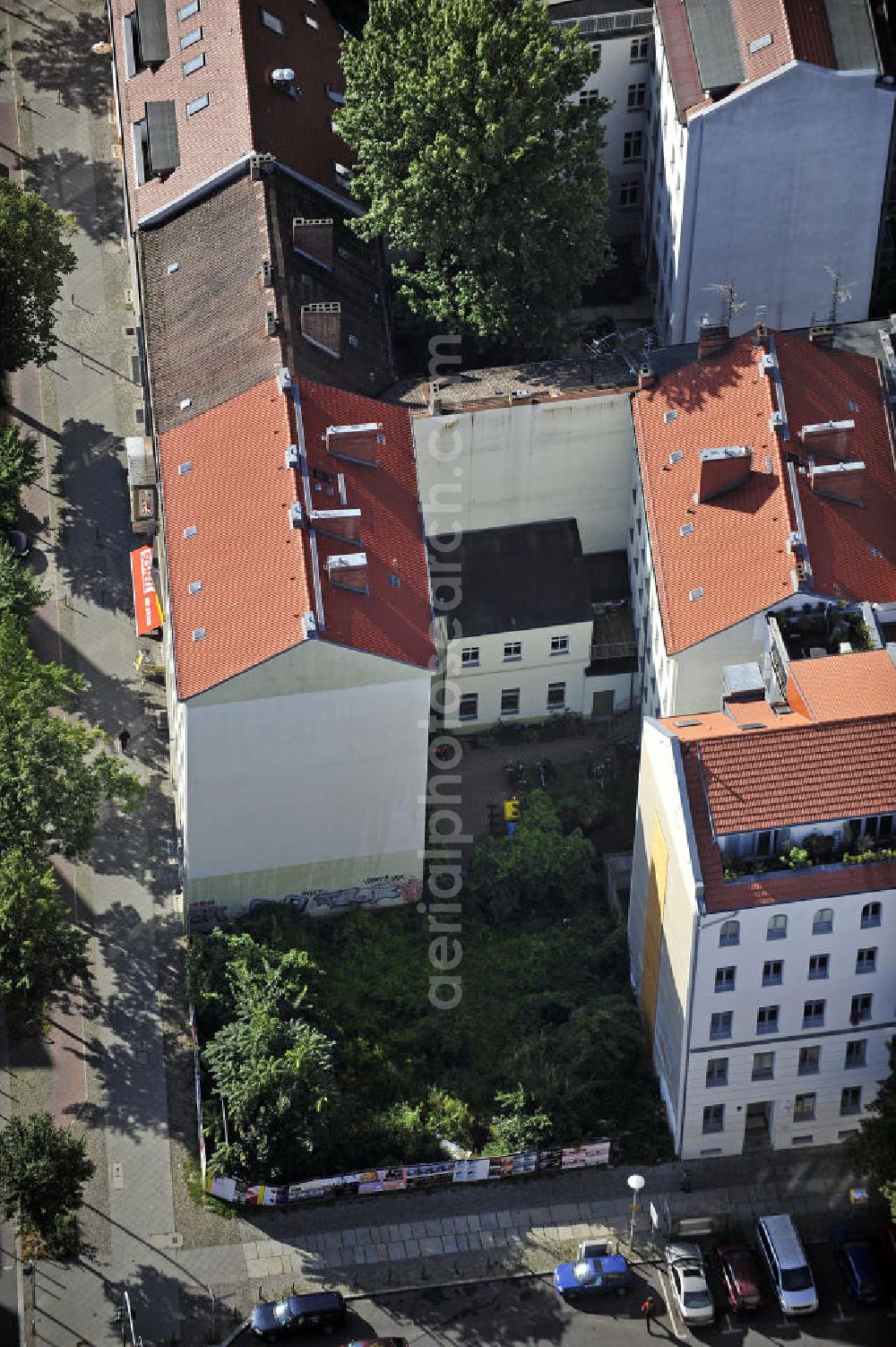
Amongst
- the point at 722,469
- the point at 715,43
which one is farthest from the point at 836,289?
the point at 722,469

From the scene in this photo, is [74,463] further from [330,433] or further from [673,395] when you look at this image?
[673,395]

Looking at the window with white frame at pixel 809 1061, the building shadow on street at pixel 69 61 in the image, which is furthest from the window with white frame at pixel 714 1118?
the building shadow on street at pixel 69 61

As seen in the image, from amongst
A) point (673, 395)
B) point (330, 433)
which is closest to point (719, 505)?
point (673, 395)

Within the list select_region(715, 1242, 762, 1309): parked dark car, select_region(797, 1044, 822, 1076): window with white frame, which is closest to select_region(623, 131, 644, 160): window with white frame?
select_region(797, 1044, 822, 1076): window with white frame

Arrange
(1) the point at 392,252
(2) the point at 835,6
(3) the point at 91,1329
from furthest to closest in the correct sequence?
1. (1) the point at 392,252
2. (2) the point at 835,6
3. (3) the point at 91,1329

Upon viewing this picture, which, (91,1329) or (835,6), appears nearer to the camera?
(91,1329)
